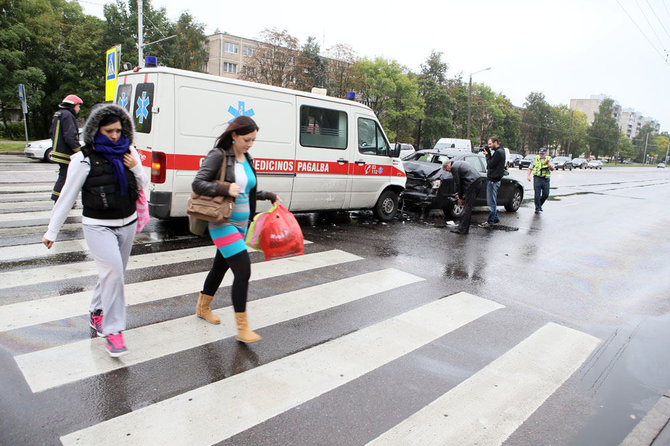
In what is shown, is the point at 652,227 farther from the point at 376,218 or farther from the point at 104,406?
the point at 104,406

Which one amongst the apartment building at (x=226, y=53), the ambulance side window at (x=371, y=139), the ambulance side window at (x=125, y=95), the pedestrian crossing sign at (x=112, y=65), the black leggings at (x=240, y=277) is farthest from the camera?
the apartment building at (x=226, y=53)

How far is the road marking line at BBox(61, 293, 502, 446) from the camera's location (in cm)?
267

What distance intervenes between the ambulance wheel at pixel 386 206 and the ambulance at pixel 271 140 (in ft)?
0.07

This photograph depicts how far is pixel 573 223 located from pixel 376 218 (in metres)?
5.68

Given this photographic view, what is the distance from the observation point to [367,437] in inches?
110

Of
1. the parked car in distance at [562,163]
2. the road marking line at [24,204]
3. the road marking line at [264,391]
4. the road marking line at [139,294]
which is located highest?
the parked car in distance at [562,163]

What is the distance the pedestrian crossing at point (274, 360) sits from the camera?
9.32ft

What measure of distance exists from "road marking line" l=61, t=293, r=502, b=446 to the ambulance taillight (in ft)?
12.8

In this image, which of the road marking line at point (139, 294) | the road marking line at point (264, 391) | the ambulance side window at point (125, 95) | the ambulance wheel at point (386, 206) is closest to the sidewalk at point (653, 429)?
the road marking line at point (264, 391)

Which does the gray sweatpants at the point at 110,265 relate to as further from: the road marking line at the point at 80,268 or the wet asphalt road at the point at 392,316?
the road marking line at the point at 80,268

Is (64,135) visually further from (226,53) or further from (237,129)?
(226,53)

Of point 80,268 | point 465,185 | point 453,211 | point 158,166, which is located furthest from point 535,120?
point 80,268

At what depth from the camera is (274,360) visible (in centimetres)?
365

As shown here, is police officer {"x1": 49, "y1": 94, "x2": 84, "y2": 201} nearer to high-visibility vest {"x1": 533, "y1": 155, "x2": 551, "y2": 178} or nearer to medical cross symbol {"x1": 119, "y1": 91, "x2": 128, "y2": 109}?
medical cross symbol {"x1": 119, "y1": 91, "x2": 128, "y2": 109}
